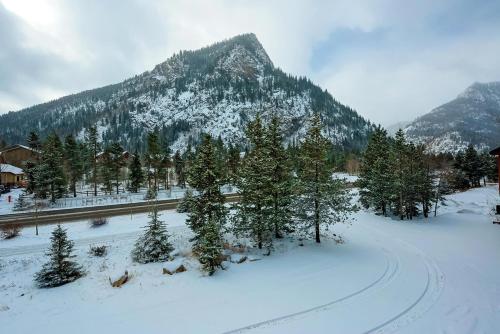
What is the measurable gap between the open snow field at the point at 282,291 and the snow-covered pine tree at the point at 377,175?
381 inches

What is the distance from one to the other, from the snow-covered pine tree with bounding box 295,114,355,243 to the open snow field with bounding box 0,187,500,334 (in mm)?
2693

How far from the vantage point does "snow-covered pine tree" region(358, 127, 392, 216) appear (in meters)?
31.5

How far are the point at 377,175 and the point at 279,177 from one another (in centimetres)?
1678

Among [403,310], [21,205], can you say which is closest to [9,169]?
[21,205]

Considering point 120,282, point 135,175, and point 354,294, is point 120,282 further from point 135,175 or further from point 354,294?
point 135,175

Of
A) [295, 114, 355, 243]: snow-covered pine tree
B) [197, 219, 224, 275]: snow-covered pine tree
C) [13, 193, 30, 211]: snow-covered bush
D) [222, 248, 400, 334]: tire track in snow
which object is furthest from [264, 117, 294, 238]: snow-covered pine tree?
[13, 193, 30, 211]: snow-covered bush

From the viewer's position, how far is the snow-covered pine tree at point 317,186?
64.4 ft

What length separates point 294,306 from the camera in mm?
11719

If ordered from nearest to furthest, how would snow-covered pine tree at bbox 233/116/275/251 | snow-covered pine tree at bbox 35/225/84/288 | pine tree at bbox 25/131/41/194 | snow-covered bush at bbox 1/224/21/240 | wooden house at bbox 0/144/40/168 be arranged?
1. snow-covered pine tree at bbox 35/225/84/288
2. snow-covered pine tree at bbox 233/116/275/251
3. snow-covered bush at bbox 1/224/21/240
4. pine tree at bbox 25/131/41/194
5. wooden house at bbox 0/144/40/168

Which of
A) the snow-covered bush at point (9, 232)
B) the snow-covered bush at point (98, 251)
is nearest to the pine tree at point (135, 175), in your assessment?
the snow-covered bush at point (9, 232)

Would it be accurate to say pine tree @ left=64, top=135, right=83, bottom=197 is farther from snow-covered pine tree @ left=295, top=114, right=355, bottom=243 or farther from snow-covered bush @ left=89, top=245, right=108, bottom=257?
snow-covered pine tree @ left=295, top=114, right=355, bottom=243

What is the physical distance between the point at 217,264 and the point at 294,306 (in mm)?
6211

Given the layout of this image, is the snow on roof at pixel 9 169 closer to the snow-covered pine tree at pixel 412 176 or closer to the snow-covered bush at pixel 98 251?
the snow-covered bush at pixel 98 251

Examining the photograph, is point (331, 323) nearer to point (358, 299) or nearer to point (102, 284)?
point (358, 299)
